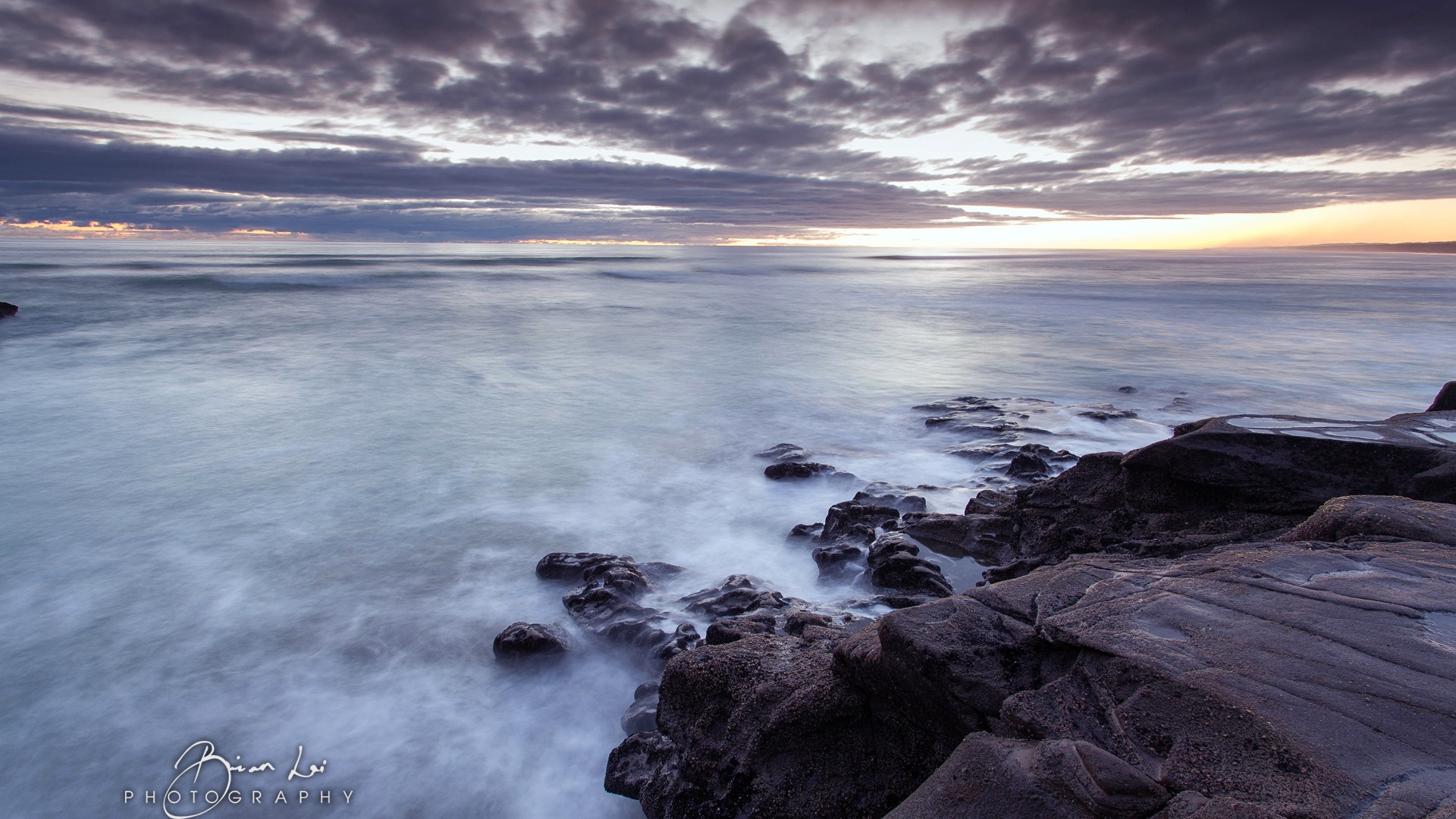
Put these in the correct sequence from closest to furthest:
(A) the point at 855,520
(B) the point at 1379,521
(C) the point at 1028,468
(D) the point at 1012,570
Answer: (B) the point at 1379,521
(D) the point at 1012,570
(A) the point at 855,520
(C) the point at 1028,468

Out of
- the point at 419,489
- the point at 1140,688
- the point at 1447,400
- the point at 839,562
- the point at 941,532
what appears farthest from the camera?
the point at 419,489

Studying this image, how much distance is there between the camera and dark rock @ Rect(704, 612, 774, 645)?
12.3ft

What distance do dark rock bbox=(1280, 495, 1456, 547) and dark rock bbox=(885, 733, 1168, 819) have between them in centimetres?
234

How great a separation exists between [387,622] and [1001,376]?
1143 cm

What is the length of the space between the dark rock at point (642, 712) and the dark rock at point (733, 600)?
2.60 ft

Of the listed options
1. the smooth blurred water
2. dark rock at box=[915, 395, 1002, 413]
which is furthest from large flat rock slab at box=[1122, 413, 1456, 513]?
dark rock at box=[915, 395, 1002, 413]

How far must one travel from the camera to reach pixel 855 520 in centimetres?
579

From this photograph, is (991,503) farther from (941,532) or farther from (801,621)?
(801,621)

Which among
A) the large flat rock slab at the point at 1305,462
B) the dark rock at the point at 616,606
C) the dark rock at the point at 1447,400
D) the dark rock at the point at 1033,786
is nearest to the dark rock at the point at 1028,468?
the large flat rock slab at the point at 1305,462

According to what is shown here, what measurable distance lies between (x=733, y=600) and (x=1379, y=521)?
11.4ft

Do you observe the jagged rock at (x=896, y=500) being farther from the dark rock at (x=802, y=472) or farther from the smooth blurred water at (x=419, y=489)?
the dark rock at (x=802, y=472)

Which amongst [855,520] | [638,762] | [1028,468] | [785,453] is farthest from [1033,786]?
[785,453]

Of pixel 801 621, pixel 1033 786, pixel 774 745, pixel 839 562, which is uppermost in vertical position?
pixel 1033 786

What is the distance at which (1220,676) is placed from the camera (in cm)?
214
